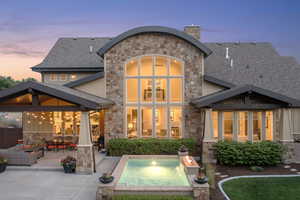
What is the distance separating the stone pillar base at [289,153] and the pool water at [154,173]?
5.69m

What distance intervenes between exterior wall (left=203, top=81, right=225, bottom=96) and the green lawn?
6138 millimetres

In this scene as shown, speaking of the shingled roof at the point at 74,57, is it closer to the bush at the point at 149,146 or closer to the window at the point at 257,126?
the bush at the point at 149,146

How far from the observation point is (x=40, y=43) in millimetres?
35062

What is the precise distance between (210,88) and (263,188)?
703 centimetres

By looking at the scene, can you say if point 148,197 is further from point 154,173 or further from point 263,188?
point 263,188

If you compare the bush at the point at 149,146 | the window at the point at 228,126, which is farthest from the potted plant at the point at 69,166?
the window at the point at 228,126

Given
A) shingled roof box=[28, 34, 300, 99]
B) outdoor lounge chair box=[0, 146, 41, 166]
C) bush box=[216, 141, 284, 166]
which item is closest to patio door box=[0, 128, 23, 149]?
shingled roof box=[28, 34, 300, 99]

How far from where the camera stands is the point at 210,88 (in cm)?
1406

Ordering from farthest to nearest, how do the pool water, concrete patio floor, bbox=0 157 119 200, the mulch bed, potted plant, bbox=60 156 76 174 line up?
potted plant, bbox=60 156 76 174, the mulch bed, the pool water, concrete patio floor, bbox=0 157 119 200

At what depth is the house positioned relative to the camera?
11.3m

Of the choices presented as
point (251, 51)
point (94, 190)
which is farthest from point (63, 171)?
point (251, 51)

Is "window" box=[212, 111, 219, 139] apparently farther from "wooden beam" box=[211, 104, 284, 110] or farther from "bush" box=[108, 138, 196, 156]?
"wooden beam" box=[211, 104, 284, 110]

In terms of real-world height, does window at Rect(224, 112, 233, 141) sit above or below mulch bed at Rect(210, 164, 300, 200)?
above

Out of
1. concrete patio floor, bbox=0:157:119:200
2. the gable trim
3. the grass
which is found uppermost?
the gable trim
